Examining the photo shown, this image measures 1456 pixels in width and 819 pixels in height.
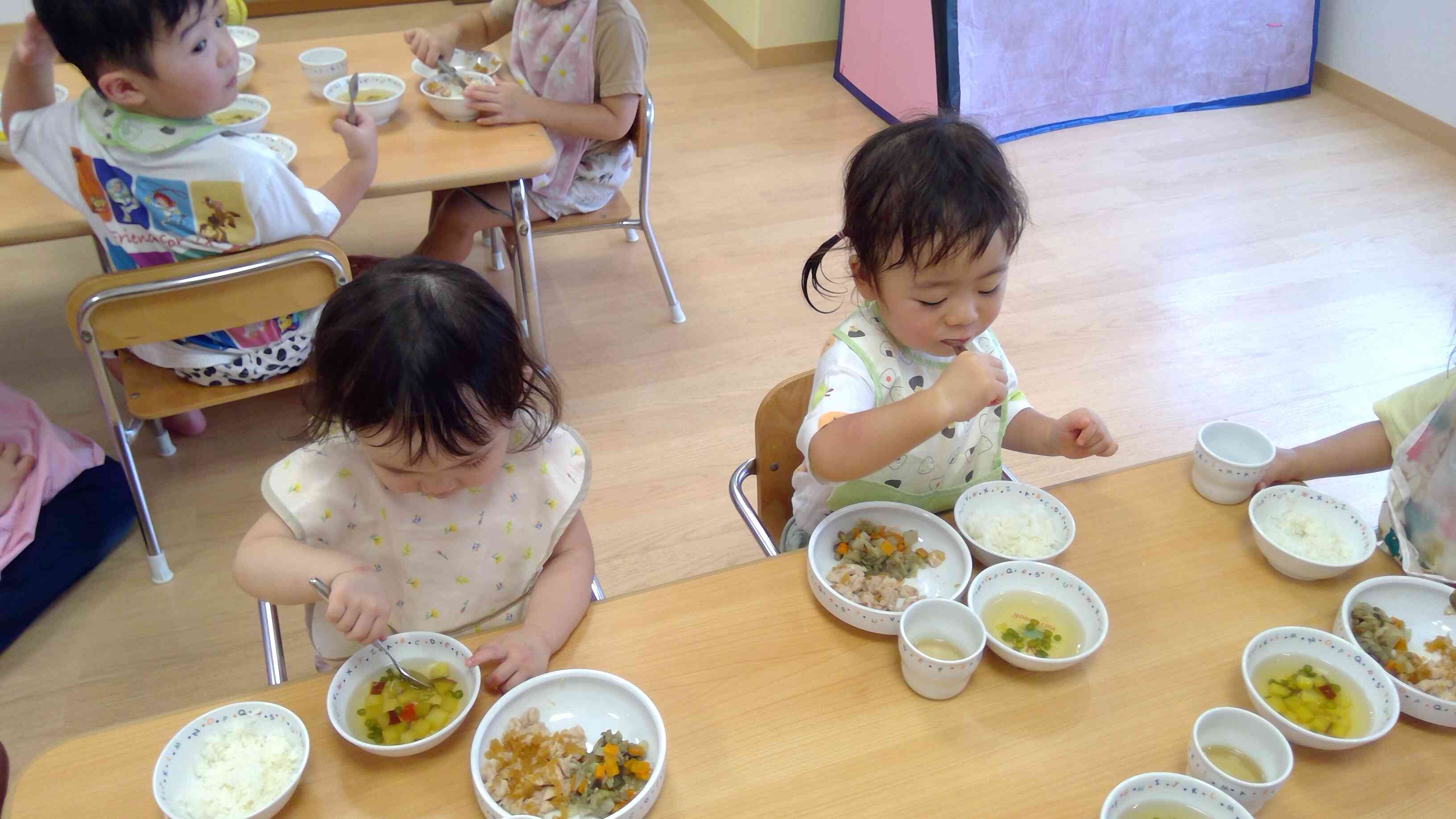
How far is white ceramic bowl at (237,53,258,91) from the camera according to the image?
2129 millimetres

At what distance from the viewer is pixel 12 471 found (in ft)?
6.27

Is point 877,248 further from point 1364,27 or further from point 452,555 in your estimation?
point 1364,27

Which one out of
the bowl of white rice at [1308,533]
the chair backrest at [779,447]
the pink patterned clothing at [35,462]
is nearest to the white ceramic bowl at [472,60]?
the pink patterned clothing at [35,462]

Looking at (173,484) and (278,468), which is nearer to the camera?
(278,468)

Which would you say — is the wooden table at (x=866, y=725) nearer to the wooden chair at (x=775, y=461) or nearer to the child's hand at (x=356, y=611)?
the child's hand at (x=356, y=611)

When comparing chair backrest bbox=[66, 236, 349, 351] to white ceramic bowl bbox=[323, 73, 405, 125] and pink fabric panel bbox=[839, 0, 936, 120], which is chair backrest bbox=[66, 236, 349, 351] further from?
pink fabric panel bbox=[839, 0, 936, 120]

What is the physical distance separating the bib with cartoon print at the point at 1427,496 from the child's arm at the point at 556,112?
170cm

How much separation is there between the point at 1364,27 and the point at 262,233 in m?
4.39

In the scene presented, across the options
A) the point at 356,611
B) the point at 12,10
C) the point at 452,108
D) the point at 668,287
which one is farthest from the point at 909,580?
the point at 12,10

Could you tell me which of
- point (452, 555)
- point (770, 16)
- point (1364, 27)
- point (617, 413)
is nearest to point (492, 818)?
point (452, 555)

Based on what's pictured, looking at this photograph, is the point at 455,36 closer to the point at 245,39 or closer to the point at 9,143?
the point at 245,39

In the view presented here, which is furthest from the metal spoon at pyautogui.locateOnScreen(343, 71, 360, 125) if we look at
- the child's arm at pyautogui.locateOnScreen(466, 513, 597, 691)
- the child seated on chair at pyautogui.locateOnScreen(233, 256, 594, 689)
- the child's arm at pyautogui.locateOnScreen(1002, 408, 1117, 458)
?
the child's arm at pyautogui.locateOnScreen(1002, 408, 1117, 458)

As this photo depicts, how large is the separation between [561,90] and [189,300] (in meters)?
1.06

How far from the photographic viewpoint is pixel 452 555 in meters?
1.16
